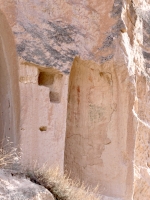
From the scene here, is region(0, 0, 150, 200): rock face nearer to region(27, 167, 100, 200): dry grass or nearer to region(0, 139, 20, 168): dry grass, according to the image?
region(0, 139, 20, 168): dry grass

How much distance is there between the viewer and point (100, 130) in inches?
239

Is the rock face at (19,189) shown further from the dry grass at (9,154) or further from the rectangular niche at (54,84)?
the rectangular niche at (54,84)

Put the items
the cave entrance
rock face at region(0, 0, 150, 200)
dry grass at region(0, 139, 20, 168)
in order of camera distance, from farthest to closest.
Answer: the cave entrance → rock face at region(0, 0, 150, 200) → dry grass at region(0, 139, 20, 168)

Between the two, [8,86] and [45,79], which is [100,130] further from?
[8,86]

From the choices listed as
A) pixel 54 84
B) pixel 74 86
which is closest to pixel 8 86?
pixel 54 84

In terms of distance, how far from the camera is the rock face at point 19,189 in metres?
3.87

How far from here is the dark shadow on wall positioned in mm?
5273

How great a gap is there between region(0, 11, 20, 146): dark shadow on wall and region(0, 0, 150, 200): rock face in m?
0.01

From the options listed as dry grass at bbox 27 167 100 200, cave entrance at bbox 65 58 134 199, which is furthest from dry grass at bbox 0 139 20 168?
cave entrance at bbox 65 58 134 199

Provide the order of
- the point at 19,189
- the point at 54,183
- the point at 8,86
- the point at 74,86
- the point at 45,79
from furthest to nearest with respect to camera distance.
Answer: the point at 74,86
the point at 45,79
the point at 8,86
the point at 54,183
the point at 19,189

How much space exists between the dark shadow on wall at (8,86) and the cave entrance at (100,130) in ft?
3.18

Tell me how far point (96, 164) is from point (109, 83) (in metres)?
1.18

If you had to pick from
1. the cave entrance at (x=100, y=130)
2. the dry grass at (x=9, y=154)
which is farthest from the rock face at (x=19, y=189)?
the cave entrance at (x=100, y=130)

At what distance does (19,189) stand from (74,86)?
2356 mm
